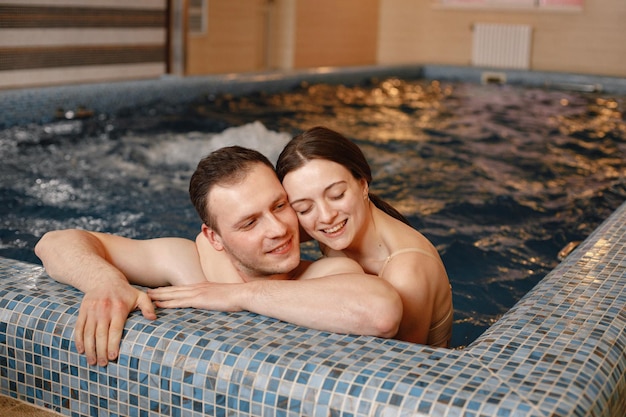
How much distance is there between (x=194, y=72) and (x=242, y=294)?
26.1 feet

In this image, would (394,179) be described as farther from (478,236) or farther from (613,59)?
(613,59)

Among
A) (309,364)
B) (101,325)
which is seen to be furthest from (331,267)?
(101,325)

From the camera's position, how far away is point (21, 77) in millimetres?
7355

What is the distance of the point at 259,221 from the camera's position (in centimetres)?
207

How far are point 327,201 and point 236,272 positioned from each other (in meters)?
0.35

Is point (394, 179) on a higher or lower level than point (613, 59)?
lower

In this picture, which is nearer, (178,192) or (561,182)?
(178,192)

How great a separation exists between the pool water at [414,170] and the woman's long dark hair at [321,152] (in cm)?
123

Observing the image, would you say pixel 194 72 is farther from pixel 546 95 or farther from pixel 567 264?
pixel 567 264

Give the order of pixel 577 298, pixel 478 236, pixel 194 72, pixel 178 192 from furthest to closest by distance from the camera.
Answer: pixel 194 72 < pixel 178 192 < pixel 478 236 < pixel 577 298

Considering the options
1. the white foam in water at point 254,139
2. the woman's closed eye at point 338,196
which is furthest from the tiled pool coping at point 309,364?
the white foam in water at point 254,139

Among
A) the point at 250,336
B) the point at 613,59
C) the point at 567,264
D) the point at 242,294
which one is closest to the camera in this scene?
the point at 250,336

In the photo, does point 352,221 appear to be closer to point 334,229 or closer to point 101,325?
point 334,229

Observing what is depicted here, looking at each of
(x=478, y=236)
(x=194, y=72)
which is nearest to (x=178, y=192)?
(x=478, y=236)
